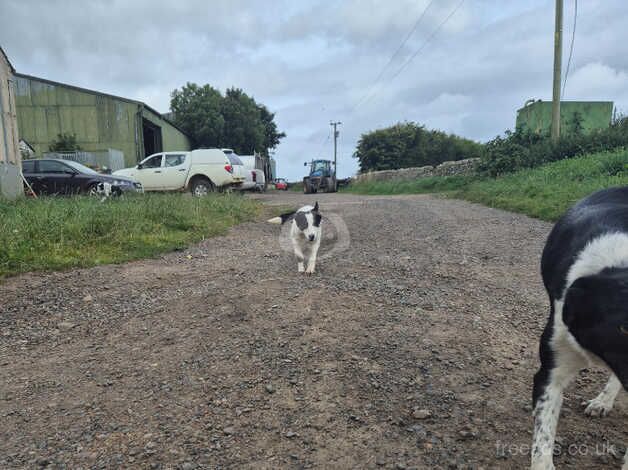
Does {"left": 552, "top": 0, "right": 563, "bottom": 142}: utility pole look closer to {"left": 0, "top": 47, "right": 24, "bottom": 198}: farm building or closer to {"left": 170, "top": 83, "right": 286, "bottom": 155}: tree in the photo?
{"left": 0, "top": 47, "right": 24, "bottom": 198}: farm building

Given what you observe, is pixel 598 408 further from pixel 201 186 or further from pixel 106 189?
pixel 201 186

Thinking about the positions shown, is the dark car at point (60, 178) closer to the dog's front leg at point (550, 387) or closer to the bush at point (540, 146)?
the dog's front leg at point (550, 387)

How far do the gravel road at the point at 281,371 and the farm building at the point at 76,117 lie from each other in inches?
819

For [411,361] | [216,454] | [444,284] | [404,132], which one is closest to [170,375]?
[216,454]

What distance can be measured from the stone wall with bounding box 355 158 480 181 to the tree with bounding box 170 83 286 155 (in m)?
17.7

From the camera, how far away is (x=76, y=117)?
2314 centimetres

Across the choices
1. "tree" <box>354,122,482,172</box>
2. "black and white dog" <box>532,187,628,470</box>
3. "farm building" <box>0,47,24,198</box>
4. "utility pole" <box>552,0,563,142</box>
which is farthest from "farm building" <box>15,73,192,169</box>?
"black and white dog" <box>532,187,628,470</box>

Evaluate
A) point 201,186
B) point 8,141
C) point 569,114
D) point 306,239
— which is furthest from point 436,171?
point 8,141

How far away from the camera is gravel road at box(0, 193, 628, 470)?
6.63 ft

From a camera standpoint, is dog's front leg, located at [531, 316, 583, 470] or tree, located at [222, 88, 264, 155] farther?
tree, located at [222, 88, 264, 155]

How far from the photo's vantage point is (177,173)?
14.8 m

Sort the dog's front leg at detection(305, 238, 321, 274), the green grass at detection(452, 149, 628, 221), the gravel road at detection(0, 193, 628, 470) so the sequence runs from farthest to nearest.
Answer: the green grass at detection(452, 149, 628, 221) → the dog's front leg at detection(305, 238, 321, 274) → the gravel road at detection(0, 193, 628, 470)

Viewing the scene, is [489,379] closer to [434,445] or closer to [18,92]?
[434,445]

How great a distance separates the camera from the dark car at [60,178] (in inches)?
470
